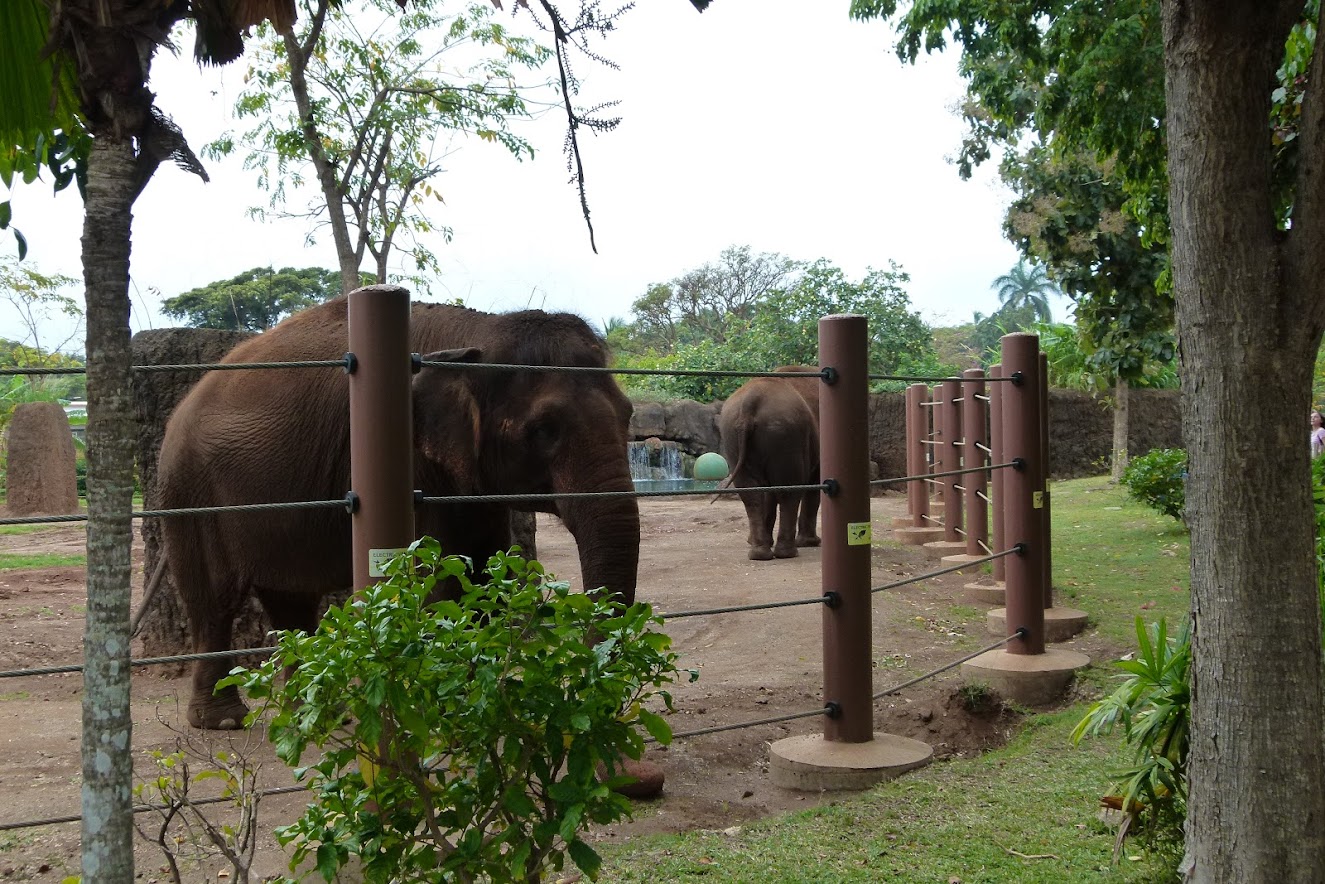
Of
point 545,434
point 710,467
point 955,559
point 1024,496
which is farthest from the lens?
point 710,467

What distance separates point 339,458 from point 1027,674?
131 inches

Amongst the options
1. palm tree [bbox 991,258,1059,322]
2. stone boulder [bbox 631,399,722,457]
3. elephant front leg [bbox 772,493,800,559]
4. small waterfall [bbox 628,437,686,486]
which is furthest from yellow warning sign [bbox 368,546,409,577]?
palm tree [bbox 991,258,1059,322]

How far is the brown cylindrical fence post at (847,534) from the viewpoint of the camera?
4.13 m

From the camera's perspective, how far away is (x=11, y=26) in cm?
219

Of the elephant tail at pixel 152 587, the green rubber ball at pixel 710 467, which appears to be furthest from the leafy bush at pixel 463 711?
the green rubber ball at pixel 710 467

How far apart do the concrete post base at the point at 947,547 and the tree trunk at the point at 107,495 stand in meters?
9.53

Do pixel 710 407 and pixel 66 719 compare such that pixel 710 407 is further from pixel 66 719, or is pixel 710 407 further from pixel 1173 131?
pixel 1173 131

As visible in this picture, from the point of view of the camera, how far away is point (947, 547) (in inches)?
435

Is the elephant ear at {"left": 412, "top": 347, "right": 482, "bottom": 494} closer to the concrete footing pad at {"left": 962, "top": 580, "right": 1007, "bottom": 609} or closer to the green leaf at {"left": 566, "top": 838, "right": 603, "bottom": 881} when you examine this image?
the green leaf at {"left": 566, "top": 838, "right": 603, "bottom": 881}

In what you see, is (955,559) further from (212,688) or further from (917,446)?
(212,688)

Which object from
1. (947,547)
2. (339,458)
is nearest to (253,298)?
(947,547)

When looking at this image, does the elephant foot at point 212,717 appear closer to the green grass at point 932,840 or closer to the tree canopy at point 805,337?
the green grass at point 932,840

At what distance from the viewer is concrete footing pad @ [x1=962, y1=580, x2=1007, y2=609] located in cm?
870

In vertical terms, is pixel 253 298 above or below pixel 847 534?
above
